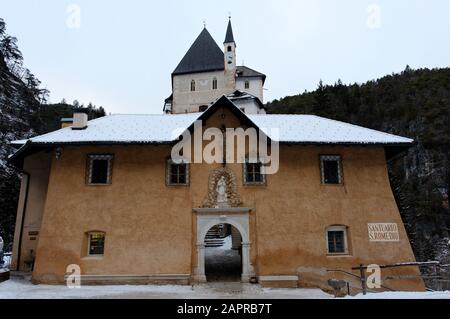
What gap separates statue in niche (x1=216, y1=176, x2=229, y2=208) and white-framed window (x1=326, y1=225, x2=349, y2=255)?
4.56 metres

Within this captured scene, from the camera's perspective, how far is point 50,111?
74750 millimetres

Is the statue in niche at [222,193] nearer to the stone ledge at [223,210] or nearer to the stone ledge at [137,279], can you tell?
the stone ledge at [223,210]

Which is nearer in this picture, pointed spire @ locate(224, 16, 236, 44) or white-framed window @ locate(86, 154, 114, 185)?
white-framed window @ locate(86, 154, 114, 185)

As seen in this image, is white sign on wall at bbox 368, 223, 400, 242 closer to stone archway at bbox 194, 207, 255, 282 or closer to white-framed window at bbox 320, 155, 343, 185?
white-framed window at bbox 320, 155, 343, 185

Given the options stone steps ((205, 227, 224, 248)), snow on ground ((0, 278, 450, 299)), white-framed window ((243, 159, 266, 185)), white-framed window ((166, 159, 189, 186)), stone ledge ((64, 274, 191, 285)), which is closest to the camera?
snow on ground ((0, 278, 450, 299))

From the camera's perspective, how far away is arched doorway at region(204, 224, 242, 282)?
16406 mm

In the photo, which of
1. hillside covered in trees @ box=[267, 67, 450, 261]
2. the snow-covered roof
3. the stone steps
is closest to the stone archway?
the snow-covered roof

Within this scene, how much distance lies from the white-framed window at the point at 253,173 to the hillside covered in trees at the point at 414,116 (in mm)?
39165

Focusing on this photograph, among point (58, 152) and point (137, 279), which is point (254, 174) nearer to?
point (137, 279)

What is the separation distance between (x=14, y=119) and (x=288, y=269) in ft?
173

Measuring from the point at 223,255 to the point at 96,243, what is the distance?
953cm

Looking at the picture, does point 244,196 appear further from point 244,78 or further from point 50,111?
point 50,111

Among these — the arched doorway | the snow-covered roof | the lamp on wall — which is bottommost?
the arched doorway
